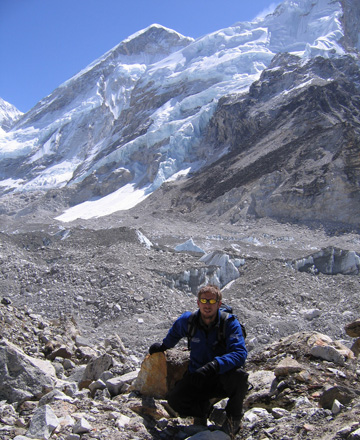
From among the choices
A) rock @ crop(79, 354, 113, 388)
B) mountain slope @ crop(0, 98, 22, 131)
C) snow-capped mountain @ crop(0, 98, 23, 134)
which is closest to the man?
rock @ crop(79, 354, 113, 388)

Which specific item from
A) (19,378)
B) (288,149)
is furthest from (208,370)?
(288,149)

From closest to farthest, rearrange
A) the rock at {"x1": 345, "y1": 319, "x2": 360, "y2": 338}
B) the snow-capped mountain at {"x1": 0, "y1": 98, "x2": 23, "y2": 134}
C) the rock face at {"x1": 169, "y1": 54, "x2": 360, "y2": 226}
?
1. the rock at {"x1": 345, "y1": 319, "x2": 360, "y2": 338}
2. the rock face at {"x1": 169, "y1": 54, "x2": 360, "y2": 226}
3. the snow-capped mountain at {"x1": 0, "y1": 98, "x2": 23, "y2": 134}

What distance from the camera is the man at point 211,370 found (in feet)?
10.4

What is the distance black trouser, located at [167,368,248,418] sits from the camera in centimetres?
321

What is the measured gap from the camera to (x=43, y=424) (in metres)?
3.03

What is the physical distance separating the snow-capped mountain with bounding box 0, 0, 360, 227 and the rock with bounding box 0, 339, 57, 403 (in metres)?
40.1

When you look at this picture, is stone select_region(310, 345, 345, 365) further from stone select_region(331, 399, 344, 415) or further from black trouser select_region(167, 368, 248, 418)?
black trouser select_region(167, 368, 248, 418)

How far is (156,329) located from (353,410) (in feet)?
22.5

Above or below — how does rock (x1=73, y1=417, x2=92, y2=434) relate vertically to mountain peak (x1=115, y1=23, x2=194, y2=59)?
below

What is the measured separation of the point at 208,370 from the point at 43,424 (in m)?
1.14

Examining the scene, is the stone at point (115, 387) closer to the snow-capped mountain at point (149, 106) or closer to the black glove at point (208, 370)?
the black glove at point (208, 370)

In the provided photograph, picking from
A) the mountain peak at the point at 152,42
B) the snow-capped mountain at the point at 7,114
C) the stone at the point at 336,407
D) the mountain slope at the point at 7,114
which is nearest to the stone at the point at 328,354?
the stone at the point at 336,407

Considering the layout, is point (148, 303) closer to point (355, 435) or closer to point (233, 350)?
point (233, 350)

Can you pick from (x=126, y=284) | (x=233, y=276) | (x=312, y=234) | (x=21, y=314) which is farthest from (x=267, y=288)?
(x=312, y=234)
